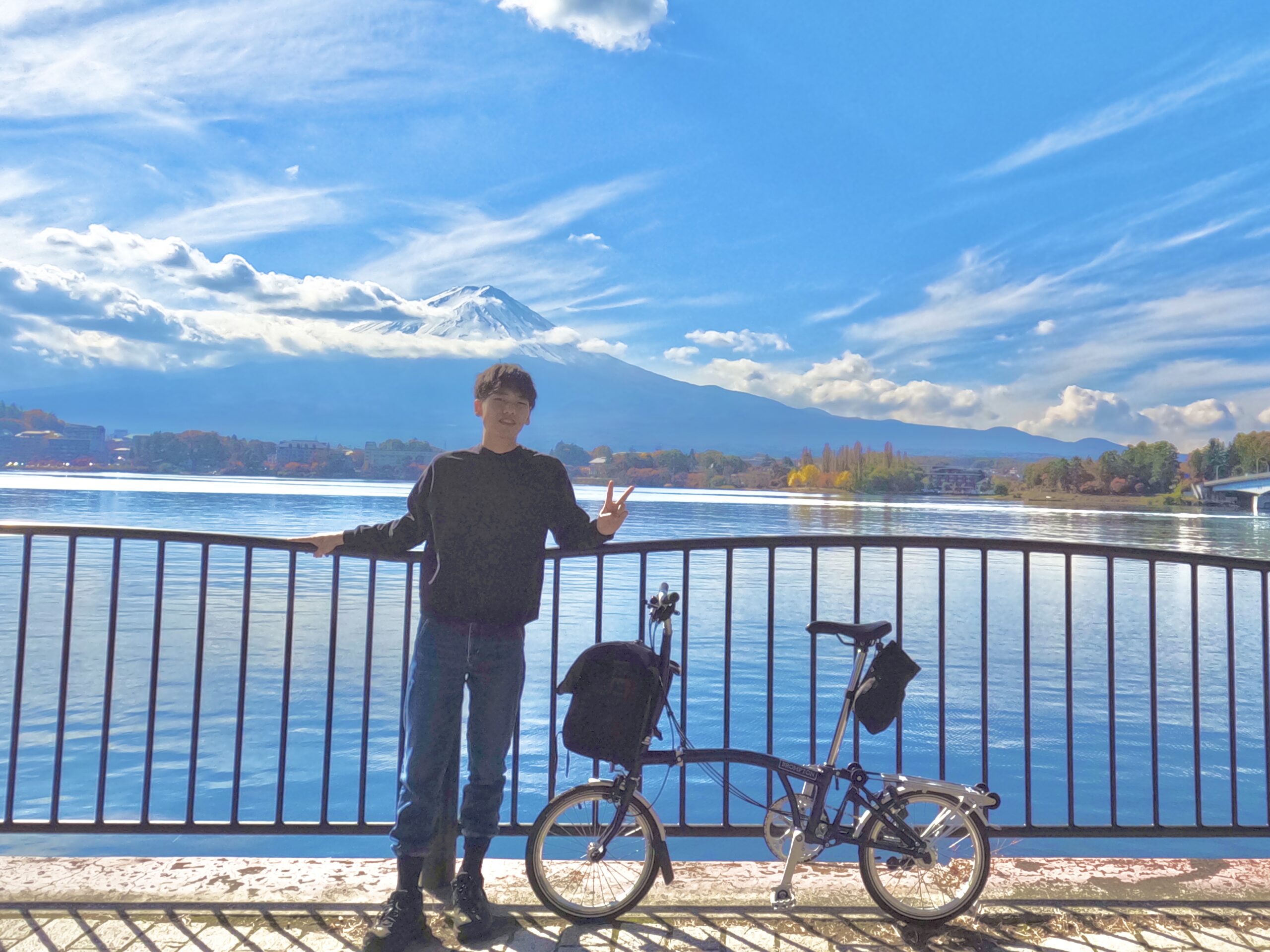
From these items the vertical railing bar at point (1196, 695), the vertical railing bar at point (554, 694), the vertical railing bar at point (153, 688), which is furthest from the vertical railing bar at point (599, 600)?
the vertical railing bar at point (1196, 695)

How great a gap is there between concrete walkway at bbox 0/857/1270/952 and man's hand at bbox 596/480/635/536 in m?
1.25

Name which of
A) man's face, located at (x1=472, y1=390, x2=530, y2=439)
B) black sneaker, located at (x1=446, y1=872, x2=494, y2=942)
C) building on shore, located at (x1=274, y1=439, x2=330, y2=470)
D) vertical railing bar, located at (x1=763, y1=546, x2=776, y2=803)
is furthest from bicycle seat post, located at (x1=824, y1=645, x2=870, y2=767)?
building on shore, located at (x1=274, y1=439, x2=330, y2=470)

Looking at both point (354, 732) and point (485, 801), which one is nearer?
point (485, 801)

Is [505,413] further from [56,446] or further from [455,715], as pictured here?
[56,446]

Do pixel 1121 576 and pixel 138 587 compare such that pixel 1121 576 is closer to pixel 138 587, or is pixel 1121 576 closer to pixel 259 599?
pixel 259 599

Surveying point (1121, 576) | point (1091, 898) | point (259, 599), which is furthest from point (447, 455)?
point (1121, 576)

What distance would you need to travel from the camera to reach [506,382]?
9.26 ft

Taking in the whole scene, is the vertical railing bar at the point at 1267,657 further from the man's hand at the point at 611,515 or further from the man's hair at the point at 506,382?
the man's hair at the point at 506,382

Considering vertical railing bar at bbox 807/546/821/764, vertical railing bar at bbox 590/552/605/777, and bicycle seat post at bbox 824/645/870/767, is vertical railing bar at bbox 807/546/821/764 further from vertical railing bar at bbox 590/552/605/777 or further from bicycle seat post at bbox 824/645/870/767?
vertical railing bar at bbox 590/552/605/777

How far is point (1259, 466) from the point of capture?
67250 millimetres

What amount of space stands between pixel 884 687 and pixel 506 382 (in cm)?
152

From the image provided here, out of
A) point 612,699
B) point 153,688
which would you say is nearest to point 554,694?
point 612,699

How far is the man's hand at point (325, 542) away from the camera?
289 cm

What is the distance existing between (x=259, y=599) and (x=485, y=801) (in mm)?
24693
